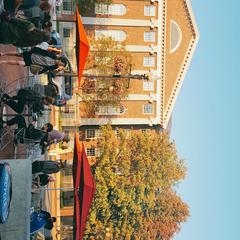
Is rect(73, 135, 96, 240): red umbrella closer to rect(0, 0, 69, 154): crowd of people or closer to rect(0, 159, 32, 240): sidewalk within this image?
rect(0, 0, 69, 154): crowd of people

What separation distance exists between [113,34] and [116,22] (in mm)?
1158

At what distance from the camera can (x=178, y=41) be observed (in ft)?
149

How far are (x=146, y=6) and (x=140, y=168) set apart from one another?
627 inches

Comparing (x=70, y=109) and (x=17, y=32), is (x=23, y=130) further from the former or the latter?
(x=70, y=109)

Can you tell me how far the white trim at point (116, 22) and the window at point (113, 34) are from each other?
2.30 feet

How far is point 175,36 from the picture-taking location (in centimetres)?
4556

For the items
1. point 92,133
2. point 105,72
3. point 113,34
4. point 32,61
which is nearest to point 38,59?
point 32,61

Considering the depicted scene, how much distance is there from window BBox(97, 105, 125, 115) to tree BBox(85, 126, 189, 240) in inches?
141

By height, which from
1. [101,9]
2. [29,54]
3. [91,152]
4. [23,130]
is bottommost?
[91,152]

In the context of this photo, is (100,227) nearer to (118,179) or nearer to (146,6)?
(118,179)

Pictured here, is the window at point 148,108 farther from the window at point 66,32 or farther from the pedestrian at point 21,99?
the pedestrian at point 21,99

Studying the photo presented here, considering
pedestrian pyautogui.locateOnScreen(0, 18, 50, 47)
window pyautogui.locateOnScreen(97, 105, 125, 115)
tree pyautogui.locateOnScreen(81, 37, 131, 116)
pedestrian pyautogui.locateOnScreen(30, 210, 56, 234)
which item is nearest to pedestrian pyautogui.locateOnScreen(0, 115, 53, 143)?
pedestrian pyautogui.locateOnScreen(30, 210, 56, 234)

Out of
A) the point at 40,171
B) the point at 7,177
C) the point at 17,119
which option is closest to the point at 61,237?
the point at 40,171

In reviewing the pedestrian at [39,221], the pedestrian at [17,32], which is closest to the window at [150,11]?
the pedestrian at [39,221]
